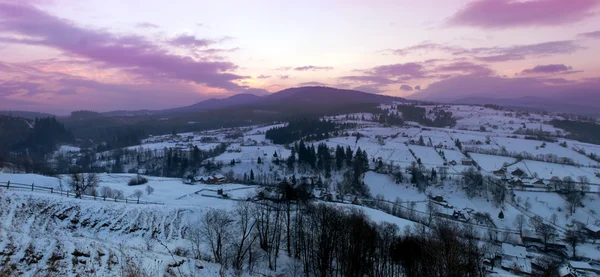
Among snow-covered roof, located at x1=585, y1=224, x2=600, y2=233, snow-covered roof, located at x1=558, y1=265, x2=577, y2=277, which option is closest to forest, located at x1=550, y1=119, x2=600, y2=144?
snow-covered roof, located at x1=585, y1=224, x2=600, y2=233

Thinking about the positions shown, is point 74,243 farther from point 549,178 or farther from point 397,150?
point 397,150

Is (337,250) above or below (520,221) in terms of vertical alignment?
above

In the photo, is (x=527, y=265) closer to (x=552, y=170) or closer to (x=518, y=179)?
(x=518, y=179)

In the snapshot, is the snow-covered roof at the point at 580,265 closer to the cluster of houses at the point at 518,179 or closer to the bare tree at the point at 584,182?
the cluster of houses at the point at 518,179

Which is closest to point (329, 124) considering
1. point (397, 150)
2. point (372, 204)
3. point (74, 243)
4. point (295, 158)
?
point (397, 150)

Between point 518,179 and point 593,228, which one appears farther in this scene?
point 518,179

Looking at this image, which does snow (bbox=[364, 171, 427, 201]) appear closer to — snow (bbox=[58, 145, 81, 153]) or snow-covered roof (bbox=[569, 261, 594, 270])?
snow-covered roof (bbox=[569, 261, 594, 270])

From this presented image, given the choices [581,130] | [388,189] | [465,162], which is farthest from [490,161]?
[581,130]

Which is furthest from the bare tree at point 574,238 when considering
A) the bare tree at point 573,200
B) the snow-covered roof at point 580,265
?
the bare tree at point 573,200
